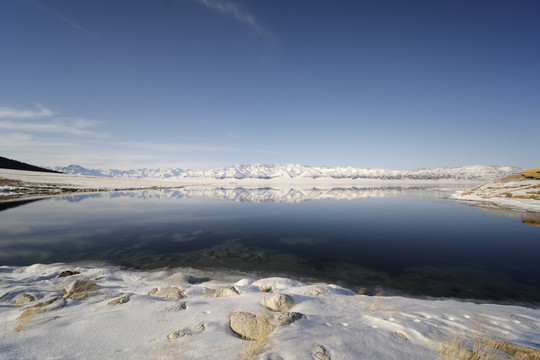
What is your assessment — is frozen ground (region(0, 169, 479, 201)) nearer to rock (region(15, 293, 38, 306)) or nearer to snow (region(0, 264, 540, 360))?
rock (region(15, 293, 38, 306))

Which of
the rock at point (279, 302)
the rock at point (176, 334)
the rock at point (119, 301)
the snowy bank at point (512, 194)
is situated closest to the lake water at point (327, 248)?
the rock at point (279, 302)

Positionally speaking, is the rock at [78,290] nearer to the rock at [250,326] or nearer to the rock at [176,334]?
the rock at [176,334]

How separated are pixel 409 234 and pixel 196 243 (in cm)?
1477

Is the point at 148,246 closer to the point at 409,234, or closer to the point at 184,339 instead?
the point at 184,339

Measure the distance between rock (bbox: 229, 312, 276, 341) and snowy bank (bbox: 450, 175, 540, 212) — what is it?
118 ft

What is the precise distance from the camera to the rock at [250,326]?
12.8ft

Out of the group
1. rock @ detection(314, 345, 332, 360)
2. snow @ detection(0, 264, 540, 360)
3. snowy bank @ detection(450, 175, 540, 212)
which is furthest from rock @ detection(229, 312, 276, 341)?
snowy bank @ detection(450, 175, 540, 212)

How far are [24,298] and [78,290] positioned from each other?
1.06 meters

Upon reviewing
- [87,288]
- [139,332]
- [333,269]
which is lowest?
[333,269]

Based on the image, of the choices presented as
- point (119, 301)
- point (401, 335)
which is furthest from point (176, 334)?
point (401, 335)

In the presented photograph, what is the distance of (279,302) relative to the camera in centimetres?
538

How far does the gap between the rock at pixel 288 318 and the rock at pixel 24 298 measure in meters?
6.07

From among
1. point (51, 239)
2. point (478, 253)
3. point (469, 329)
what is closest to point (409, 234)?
point (478, 253)

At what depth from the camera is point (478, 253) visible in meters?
12.3
